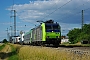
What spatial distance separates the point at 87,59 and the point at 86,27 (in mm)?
87109

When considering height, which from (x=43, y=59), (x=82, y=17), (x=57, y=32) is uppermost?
(x=82, y=17)

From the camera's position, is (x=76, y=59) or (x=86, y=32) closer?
(x=76, y=59)

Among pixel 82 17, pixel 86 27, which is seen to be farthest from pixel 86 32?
pixel 82 17

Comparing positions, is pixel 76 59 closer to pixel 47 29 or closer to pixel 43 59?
pixel 43 59

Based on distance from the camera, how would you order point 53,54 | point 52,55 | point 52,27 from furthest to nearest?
point 52,27, point 52,55, point 53,54

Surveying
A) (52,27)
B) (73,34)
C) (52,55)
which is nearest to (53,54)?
(52,55)

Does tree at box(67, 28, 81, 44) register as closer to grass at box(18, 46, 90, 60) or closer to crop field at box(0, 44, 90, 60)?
crop field at box(0, 44, 90, 60)

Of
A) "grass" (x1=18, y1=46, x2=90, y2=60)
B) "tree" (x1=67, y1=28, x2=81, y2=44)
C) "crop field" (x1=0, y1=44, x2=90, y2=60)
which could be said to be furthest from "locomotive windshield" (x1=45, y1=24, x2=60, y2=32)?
"tree" (x1=67, y1=28, x2=81, y2=44)

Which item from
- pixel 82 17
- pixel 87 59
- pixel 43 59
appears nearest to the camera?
pixel 87 59

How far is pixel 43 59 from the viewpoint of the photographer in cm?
1636

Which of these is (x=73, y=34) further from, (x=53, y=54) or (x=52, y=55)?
(x=53, y=54)

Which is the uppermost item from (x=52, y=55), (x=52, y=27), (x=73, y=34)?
(x=73, y=34)

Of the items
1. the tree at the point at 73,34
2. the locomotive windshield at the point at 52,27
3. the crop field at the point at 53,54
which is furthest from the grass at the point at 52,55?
the tree at the point at 73,34

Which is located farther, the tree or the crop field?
the tree
